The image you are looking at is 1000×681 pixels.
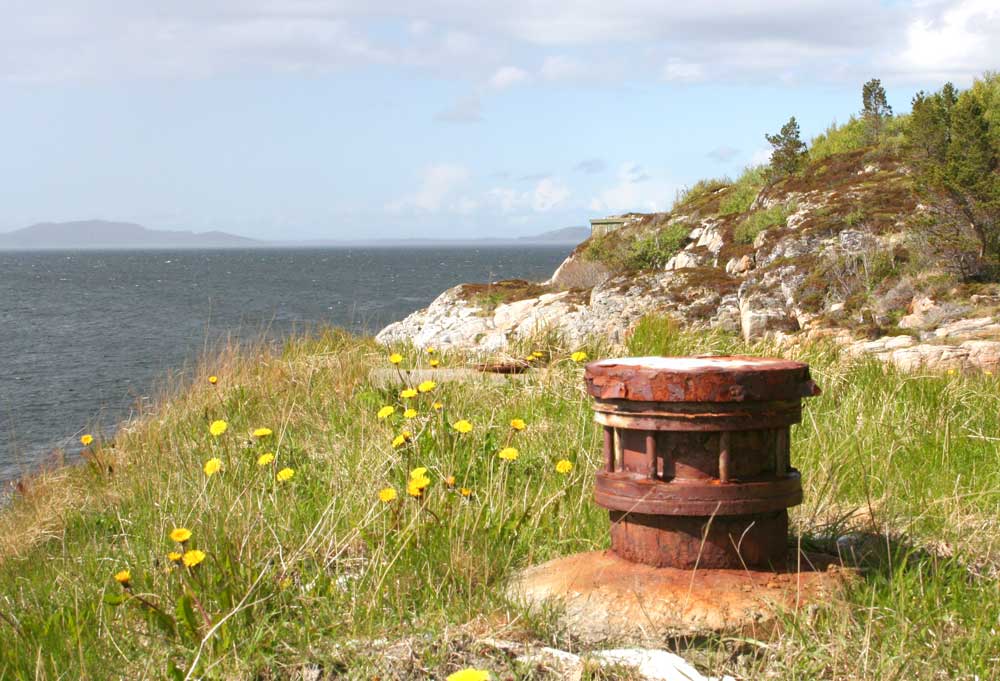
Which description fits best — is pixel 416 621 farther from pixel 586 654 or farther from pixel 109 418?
pixel 109 418

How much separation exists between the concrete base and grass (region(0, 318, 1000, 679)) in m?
0.06

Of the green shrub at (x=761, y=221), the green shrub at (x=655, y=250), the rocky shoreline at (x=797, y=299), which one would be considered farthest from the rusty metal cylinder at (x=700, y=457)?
the green shrub at (x=655, y=250)

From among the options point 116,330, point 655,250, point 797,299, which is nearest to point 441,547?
point 797,299

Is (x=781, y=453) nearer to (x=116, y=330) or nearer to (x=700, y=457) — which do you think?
(x=700, y=457)

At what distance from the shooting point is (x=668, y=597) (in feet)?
9.15

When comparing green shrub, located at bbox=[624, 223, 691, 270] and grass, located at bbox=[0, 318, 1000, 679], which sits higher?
green shrub, located at bbox=[624, 223, 691, 270]

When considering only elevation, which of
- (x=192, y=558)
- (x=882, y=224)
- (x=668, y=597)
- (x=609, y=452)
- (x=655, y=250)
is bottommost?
(x=668, y=597)

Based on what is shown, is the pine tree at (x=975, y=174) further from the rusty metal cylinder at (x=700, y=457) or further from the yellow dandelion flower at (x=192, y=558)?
the yellow dandelion flower at (x=192, y=558)

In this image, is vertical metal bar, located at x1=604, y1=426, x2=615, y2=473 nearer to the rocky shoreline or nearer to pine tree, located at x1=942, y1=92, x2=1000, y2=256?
the rocky shoreline

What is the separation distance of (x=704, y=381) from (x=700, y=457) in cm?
26

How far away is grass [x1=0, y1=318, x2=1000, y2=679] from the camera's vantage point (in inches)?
103

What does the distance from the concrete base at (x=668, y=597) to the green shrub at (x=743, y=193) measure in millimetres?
14056

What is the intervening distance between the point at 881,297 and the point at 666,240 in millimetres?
6002

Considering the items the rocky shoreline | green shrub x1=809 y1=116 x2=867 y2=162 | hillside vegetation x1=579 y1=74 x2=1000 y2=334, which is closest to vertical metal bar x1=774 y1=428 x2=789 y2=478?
the rocky shoreline
